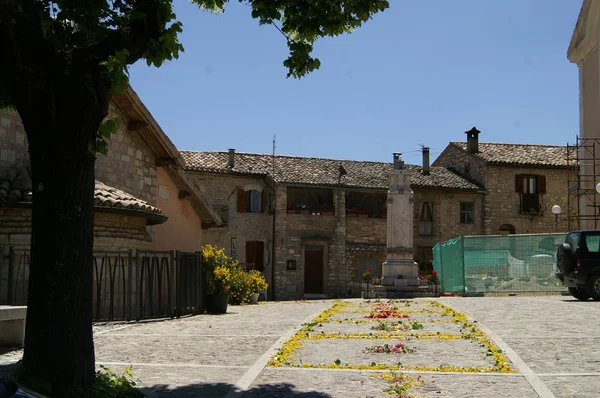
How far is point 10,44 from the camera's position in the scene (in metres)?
6.39

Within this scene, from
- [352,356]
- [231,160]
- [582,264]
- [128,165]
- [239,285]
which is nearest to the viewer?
[352,356]

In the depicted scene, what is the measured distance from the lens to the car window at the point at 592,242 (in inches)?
800

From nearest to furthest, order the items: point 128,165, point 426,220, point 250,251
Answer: point 128,165 < point 250,251 < point 426,220

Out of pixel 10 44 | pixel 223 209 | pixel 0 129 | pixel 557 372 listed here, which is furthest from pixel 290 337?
pixel 223 209

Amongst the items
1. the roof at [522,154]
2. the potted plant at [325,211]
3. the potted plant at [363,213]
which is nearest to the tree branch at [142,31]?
the potted plant at [325,211]

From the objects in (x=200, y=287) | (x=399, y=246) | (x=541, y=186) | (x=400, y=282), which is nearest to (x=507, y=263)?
(x=400, y=282)

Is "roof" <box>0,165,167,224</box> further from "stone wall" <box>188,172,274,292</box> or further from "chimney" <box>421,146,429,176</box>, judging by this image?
"chimney" <box>421,146,429,176</box>

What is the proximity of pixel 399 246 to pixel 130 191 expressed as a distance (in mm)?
11738

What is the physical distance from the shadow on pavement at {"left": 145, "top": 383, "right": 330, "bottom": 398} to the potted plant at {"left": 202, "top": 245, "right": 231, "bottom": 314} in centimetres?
1057

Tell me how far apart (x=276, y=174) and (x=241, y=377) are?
35896 mm

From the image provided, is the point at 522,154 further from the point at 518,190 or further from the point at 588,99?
the point at 588,99

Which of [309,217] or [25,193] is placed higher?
[309,217]

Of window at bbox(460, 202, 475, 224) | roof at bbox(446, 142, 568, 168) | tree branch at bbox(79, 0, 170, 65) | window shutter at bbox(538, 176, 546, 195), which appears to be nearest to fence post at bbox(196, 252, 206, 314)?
tree branch at bbox(79, 0, 170, 65)

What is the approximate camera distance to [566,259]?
20.5 m
